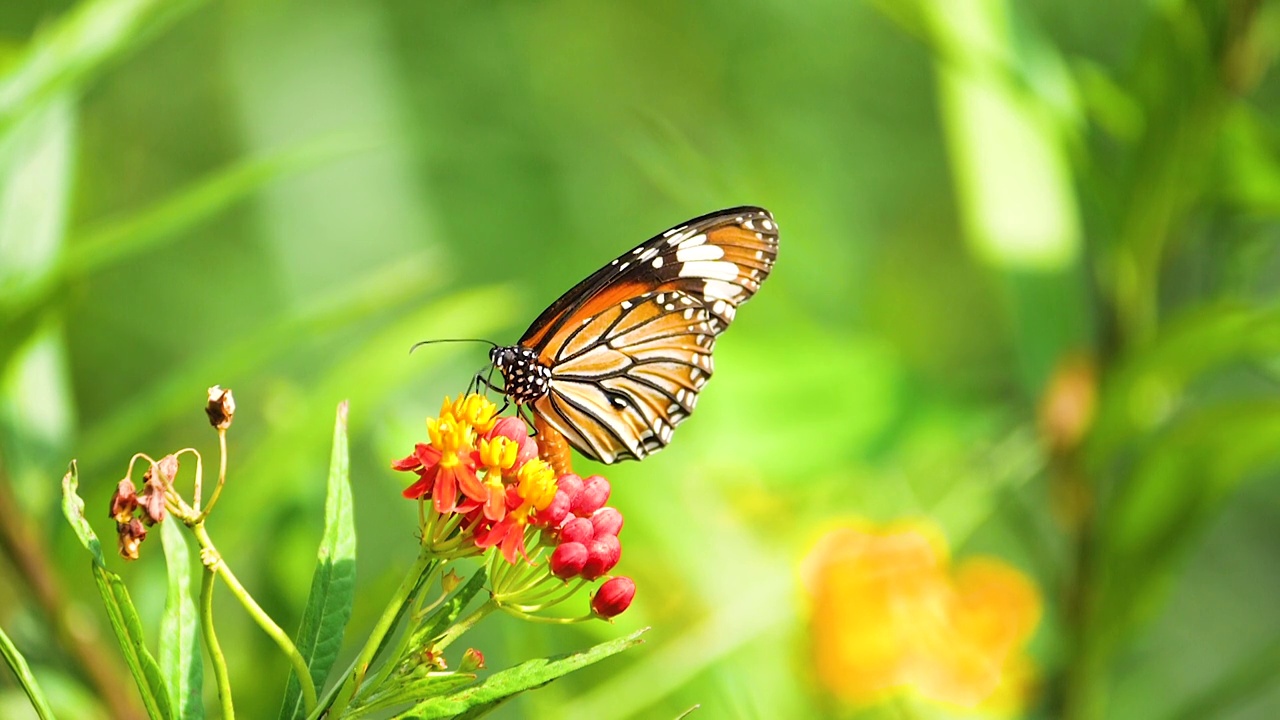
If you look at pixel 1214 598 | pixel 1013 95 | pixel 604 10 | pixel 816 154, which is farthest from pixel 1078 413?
pixel 604 10

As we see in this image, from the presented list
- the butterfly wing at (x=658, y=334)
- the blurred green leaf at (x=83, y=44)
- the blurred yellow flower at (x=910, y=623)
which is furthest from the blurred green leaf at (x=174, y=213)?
the blurred yellow flower at (x=910, y=623)

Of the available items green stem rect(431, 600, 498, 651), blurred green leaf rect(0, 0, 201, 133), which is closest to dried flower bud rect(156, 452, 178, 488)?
green stem rect(431, 600, 498, 651)

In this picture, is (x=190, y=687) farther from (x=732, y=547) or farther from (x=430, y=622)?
(x=732, y=547)

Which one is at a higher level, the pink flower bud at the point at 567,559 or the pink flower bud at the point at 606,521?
the pink flower bud at the point at 606,521

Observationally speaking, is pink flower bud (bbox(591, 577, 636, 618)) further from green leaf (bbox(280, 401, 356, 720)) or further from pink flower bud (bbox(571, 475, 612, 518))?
green leaf (bbox(280, 401, 356, 720))

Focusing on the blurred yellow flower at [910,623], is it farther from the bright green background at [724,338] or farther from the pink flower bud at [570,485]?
the pink flower bud at [570,485]
